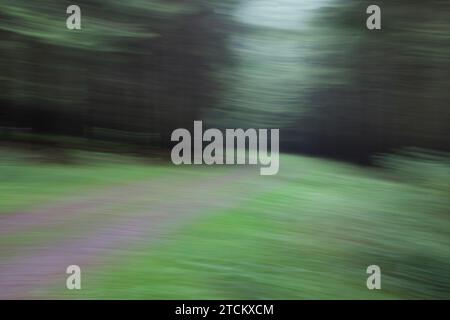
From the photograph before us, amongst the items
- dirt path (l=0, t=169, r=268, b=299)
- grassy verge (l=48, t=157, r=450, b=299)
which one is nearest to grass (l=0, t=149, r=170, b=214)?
dirt path (l=0, t=169, r=268, b=299)

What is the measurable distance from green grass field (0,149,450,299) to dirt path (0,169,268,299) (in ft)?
0.33

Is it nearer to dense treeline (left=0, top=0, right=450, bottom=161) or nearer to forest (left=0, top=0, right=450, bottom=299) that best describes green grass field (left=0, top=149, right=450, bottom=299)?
forest (left=0, top=0, right=450, bottom=299)

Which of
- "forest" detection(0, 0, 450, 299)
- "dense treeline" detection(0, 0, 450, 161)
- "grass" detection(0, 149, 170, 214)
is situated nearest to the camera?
"forest" detection(0, 0, 450, 299)

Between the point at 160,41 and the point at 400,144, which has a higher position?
the point at 160,41

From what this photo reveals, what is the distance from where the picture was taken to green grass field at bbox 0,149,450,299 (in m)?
3.20

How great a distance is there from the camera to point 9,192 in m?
4.88

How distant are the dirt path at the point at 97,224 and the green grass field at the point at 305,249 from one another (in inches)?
4.0

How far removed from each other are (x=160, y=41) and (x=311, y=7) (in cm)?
218

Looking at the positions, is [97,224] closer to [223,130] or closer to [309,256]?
[309,256]

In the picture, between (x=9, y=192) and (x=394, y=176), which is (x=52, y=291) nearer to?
(x=9, y=192)

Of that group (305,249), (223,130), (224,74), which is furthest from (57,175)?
(305,249)
